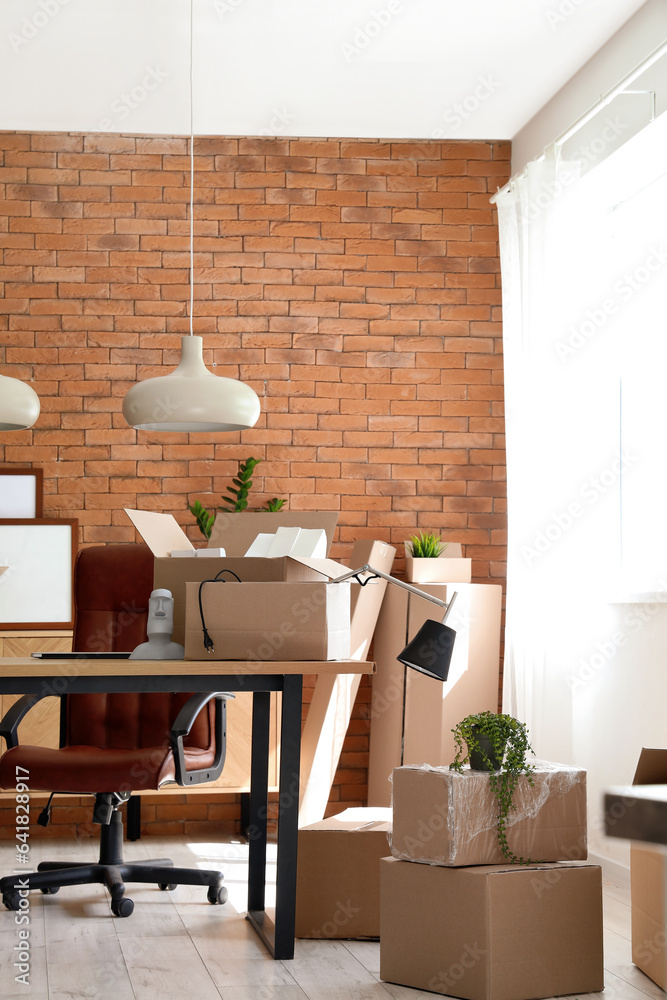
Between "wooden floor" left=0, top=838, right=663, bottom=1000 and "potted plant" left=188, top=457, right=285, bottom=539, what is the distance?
5.42 ft

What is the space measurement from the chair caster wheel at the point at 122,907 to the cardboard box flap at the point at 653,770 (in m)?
1.72

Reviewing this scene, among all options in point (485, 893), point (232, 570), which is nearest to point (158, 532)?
point (232, 570)

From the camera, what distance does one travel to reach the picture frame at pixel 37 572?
4.68 m

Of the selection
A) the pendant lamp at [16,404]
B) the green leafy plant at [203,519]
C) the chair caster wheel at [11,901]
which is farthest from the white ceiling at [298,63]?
the chair caster wheel at [11,901]

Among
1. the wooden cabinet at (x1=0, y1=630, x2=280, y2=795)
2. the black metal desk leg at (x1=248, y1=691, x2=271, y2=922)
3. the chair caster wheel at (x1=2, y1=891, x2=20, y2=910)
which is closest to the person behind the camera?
the black metal desk leg at (x1=248, y1=691, x2=271, y2=922)

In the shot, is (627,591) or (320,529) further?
(627,591)

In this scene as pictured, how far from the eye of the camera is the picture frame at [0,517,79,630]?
4684 mm

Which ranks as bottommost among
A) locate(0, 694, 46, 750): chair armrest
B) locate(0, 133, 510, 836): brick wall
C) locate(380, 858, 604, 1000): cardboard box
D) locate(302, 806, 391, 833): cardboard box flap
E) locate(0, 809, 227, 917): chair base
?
locate(0, 809, 227, 917): chair base

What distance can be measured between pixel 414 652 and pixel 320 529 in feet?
2.20

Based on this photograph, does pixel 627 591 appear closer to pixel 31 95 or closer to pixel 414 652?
pixel 414 652

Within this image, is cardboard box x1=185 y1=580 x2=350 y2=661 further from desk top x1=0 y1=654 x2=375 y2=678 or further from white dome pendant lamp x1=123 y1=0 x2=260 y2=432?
white dome pendant lamp x1=123 y1=0 x2=260 y2=432

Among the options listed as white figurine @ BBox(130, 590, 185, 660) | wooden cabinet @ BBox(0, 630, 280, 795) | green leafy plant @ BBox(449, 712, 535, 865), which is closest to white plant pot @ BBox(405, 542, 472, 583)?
wooden cabinet @ BBox(0, 630, 280, 795)

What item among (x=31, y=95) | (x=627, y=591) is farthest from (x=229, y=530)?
(x=31, y=95)

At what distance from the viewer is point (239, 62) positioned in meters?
4.30
